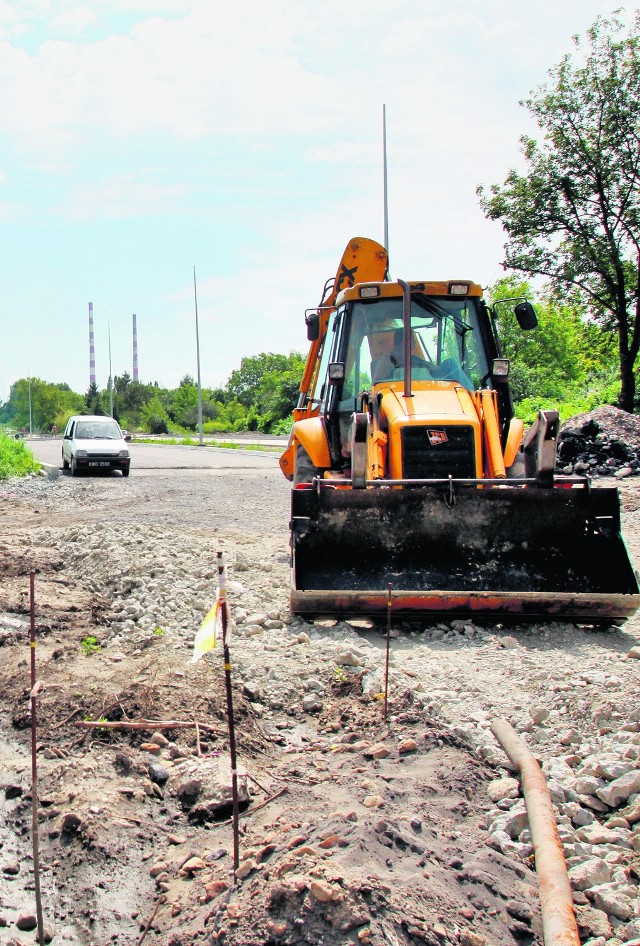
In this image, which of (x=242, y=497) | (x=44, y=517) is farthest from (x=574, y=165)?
(x=44, y=517)

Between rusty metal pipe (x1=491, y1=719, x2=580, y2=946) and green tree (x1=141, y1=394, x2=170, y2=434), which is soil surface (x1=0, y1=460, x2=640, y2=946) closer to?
rusty metal pipe (x1=491, y1=719, x2=580, y2=946)

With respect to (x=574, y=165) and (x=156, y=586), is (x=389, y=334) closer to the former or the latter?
(x=156, y=586)

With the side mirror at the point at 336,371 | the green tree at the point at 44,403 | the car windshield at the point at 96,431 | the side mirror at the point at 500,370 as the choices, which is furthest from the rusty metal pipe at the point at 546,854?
the green tree at the point at 44,403

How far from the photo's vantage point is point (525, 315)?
7973mm

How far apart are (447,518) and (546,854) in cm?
373

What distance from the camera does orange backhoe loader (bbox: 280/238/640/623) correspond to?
638cm

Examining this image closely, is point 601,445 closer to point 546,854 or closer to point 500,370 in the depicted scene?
point 500,370

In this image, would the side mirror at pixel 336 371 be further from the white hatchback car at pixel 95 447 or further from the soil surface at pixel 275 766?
the white hatchback car at pixel 95 447

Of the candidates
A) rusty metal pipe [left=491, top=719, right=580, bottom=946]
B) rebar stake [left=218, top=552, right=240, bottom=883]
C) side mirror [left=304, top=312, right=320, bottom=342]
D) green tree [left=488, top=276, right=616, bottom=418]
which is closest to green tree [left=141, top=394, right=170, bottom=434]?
green tree [left=488, top=276, right=616, bottom=418]

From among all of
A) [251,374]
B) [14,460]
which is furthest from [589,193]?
[251,374]

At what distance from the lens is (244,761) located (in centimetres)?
425

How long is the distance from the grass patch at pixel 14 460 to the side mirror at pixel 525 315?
18.0m

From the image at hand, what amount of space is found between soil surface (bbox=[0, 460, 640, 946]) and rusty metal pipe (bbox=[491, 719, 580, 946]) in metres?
0.08

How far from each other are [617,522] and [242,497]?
1082 cm
